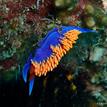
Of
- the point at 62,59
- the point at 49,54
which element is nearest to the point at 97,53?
the point at 62,59

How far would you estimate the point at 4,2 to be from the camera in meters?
2.77

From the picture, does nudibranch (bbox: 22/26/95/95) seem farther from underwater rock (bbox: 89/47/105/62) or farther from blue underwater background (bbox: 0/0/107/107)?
underwater rock (bbox: 89/47/105/62)

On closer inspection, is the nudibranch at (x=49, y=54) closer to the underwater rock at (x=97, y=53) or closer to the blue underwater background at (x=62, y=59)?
the blue underwater background at (x=62, y=59)

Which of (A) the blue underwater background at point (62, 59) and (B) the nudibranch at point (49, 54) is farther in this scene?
(A) the blue underwater background at point (62, 59)

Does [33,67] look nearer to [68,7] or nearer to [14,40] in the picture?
[14,40]

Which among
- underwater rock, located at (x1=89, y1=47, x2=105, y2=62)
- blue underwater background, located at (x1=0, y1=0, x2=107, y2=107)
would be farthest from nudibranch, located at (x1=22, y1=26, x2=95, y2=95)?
underwater rock, located at (x1=89, y1=47, x2=105, y2=62)

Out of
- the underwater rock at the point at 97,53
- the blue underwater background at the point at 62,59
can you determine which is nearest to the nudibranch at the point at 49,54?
the blue underwater background at the point at 62,59

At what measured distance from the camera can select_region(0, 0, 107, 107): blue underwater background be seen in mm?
2756

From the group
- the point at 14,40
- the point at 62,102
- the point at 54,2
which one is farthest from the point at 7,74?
the point at 54,2

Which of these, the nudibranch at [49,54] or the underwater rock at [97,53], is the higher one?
the nudibranch at [49,54]

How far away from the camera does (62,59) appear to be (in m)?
2.84

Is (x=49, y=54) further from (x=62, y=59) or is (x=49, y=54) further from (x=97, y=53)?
(x=97, y=53)

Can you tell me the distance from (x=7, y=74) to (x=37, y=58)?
2.47 feet

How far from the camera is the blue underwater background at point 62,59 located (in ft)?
9.04
